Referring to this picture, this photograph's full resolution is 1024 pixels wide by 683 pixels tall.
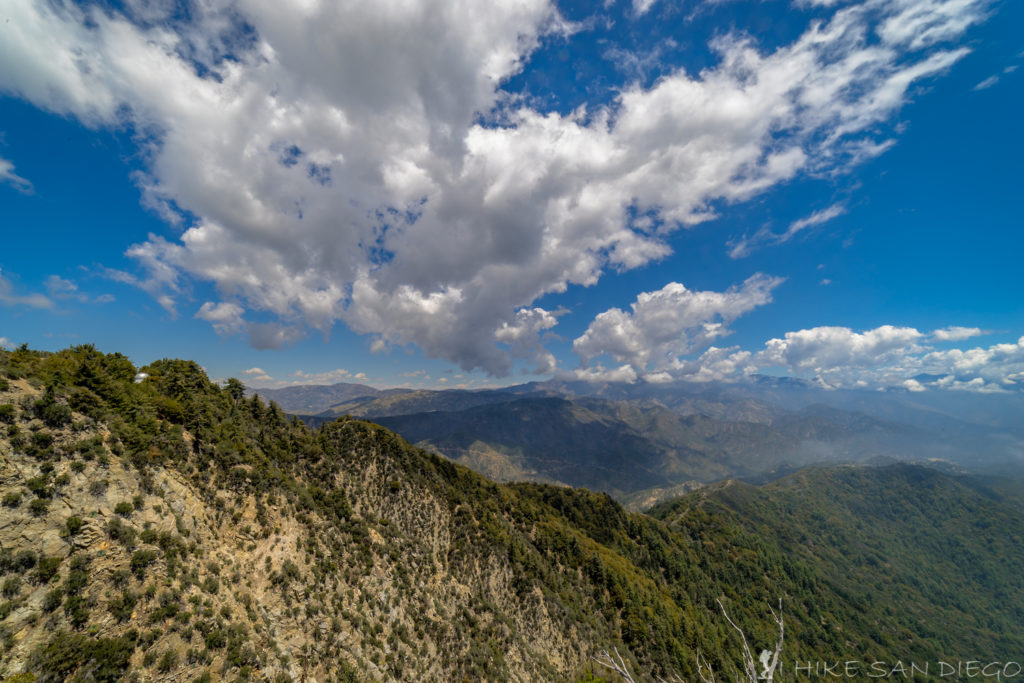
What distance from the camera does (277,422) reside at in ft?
194

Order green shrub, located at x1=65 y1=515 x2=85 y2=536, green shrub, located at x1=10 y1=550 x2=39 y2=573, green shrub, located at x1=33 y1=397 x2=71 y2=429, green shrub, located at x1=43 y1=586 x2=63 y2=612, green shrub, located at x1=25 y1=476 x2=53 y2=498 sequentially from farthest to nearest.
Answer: green shrub, located at x1=33 y1=397 x2=71 y2=429
green shrub, located at x1=65 y1=515 x2=85 y2=536
green shrub, located at x1=25 y1=476 x2=53 y2=498
green shrub, located at x1=43 y1=586 x2=63 y2=612
green shrub, located at x1=10 y1=550 x2=39 y2=573

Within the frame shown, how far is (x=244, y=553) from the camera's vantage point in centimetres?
3653

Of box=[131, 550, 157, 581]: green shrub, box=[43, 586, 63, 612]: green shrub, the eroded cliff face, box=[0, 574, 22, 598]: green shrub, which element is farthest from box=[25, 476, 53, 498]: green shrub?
box=[131, 550, 157, 581]: green shrub

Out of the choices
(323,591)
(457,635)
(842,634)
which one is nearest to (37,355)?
(323,591)

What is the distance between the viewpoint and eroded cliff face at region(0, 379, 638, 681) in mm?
25562

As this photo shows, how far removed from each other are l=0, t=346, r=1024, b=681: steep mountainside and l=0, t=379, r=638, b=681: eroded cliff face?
0.14 meters

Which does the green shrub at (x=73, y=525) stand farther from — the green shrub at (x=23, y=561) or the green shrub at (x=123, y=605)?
the green shrub at (x=123, y=605)

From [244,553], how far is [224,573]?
8.97 feet

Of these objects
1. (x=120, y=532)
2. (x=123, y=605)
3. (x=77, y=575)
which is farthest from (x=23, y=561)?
(x=123, y=605)

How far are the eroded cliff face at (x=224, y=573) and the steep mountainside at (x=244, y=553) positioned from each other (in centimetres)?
14

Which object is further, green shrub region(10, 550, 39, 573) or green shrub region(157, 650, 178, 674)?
green shrub region(157, 650, 178, 674)

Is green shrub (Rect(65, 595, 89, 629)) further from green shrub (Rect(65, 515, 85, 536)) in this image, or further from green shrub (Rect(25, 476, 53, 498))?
green shrub (Rect(25, 476, 53, 498))

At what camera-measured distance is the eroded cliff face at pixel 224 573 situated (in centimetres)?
2556

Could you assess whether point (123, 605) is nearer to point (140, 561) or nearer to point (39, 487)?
point (140, 561)
